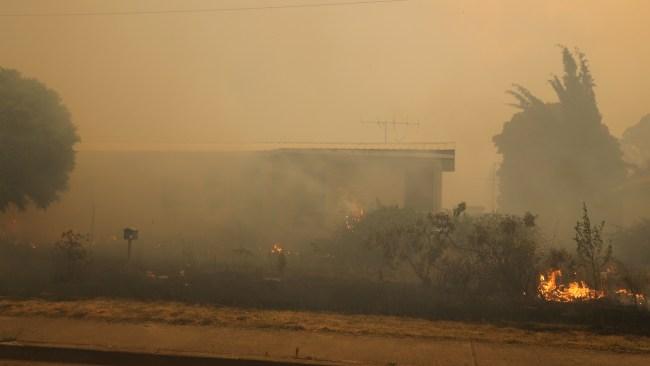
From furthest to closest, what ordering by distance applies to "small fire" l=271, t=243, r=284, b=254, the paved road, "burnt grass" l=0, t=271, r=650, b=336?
"small fire" l=271, t=243, r=284, b=254
"burnt grass" l=0, t=271, r=650, b=336
the paved road

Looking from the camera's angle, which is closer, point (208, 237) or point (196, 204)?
point (208, 237)

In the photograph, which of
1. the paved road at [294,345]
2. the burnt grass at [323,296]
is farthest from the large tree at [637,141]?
the paved road at [294,345]

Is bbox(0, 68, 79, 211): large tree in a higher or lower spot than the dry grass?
higher

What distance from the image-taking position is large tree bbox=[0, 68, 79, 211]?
53.6 ft

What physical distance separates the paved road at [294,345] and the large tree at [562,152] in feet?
74.9

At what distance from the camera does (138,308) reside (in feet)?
27.9

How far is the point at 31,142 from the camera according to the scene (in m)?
16.8

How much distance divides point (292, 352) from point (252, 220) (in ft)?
42.5

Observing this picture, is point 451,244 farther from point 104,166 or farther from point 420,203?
point 104,166

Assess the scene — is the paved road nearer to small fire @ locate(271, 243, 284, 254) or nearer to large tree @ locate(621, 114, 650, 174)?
small fire @ locate(271, 243, 284, 254)

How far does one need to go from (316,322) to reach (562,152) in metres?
26.1

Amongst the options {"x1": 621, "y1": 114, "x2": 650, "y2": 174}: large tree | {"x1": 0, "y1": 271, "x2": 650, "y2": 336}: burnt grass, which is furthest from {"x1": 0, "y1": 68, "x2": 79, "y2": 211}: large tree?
{"x1": 621, "y1": 114, "x2": 650, "y2": 174}: large tree

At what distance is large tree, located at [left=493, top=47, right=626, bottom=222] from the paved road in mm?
22835

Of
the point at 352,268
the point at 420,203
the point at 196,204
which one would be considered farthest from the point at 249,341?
the point at 196,204
